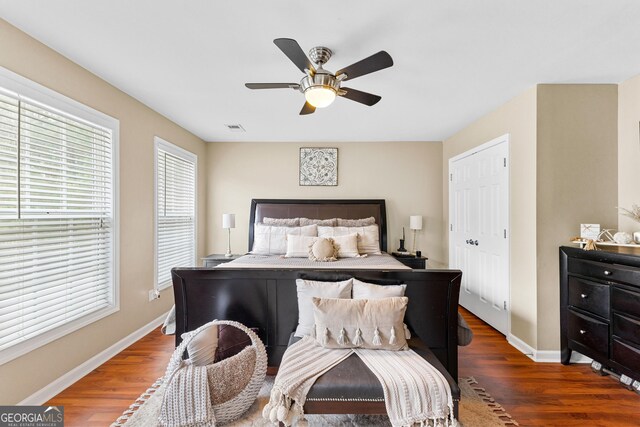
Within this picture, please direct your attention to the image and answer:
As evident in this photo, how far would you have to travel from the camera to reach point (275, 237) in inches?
155

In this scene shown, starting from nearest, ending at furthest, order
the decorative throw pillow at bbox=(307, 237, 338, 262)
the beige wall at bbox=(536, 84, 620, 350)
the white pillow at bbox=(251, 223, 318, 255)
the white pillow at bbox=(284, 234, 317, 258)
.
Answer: the beige wall at bbox=(536, 84, 620, 350)
the decorative throw pillow at bbox=(307, 237, 338, 262)
the white pillow at bbox=(284, 234, 317, 258)
the white pillow at bbox=(251, 223, 318, 255)

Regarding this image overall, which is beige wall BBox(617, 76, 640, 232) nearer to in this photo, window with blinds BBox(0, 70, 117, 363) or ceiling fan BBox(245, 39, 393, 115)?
ceiling fan BBox(245, 39, 393, 115)

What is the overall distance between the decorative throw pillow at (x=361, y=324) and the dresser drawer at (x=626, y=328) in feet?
5.42

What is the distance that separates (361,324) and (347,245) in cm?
187

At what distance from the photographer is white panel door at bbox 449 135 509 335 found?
3145mm

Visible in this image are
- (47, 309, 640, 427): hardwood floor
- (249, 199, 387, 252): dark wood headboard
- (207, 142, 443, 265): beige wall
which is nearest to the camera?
(47, 309, 640, 427): hardwood floor

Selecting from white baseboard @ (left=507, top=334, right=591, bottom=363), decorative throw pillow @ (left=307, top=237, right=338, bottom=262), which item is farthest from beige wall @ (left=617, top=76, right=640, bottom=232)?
decorative throw pillow @ (left=307, top=237, right=338, bottom=262)

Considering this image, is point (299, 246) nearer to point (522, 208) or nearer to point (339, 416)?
point (339, 416)

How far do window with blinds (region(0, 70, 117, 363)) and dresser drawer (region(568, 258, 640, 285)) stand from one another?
13.4 feet

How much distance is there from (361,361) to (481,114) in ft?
10.4

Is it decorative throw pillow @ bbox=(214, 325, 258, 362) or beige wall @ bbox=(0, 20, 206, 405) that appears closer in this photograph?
beige wall @ bbox=(0, 20, 206, 405)

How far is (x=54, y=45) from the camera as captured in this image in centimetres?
212

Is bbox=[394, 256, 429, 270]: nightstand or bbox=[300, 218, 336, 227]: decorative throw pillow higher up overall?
bbox=[300, 218, 336, 227]: decorative throw pillow

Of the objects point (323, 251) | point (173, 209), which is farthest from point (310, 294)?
point (173, 209)
